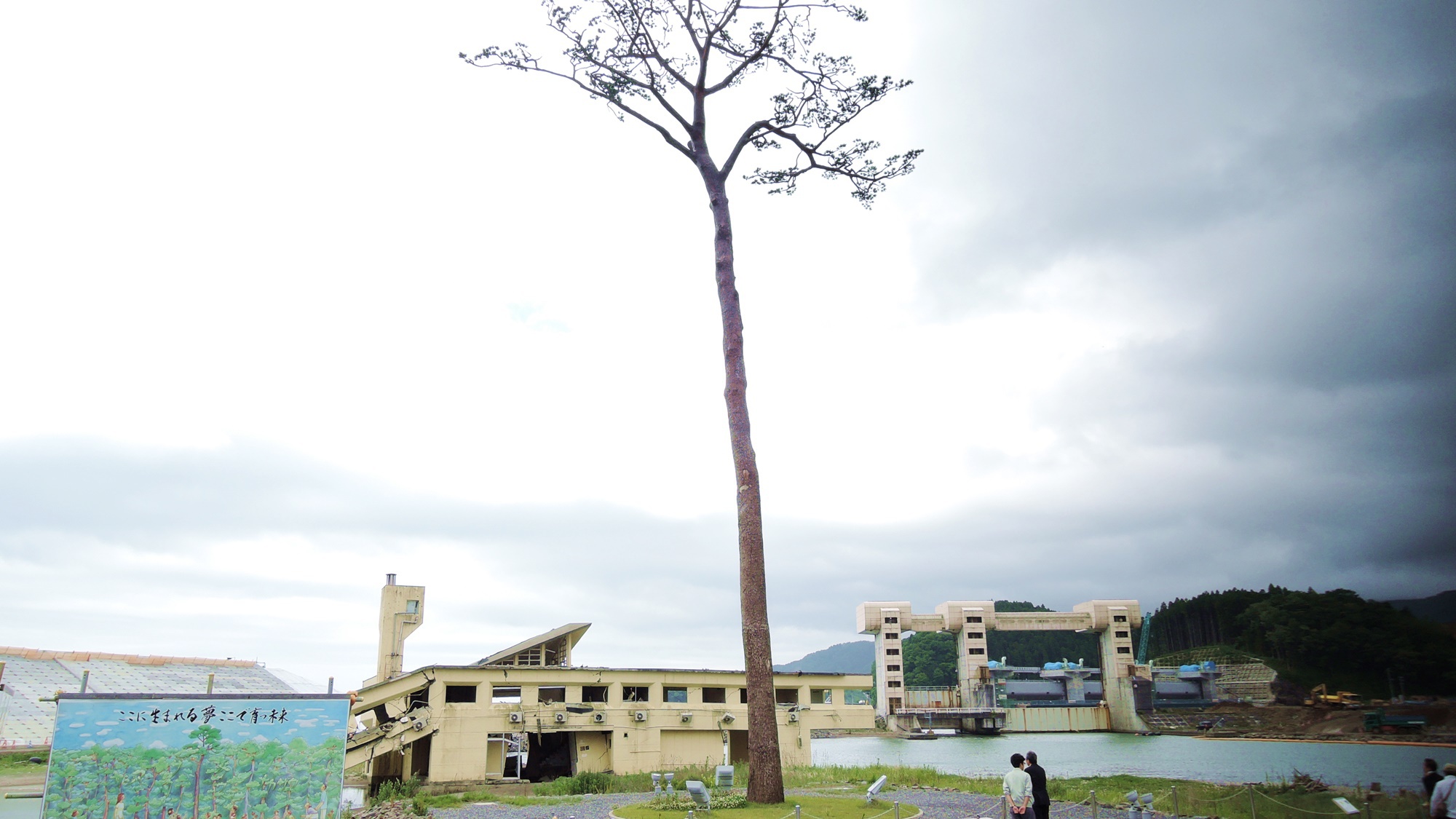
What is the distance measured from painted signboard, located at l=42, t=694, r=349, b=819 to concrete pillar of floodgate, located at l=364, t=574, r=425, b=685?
2269 cm

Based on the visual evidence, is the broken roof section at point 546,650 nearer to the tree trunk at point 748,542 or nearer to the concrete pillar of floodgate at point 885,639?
the tree trunk at point 748,542

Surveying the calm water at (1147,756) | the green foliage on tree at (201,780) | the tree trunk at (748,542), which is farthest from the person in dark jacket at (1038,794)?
the calm water at (1147,756)

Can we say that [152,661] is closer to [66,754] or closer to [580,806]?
[580,806]

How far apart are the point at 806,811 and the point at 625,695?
18940 millimetres

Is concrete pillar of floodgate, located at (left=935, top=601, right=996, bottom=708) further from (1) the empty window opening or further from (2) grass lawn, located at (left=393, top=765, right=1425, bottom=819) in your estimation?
(1) the empty window opening

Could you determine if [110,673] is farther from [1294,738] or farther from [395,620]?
[1294,738]

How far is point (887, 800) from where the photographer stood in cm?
1503

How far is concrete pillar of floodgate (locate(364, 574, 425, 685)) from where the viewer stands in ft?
103

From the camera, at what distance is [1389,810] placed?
13141mm

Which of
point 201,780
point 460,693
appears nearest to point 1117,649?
point 460,693

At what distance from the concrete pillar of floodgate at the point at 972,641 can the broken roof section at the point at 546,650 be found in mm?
65720

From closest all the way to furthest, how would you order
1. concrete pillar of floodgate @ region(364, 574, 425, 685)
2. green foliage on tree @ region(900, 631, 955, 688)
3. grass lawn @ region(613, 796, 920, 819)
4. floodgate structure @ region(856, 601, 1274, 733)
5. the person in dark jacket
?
the person in dark jacket → grass lawn @ region(613, 796, 920, 819) → concrete pillar of floodgate @ region(364, 574, 425, 685) → floodgate structure @ region(856, 601, 1274, 733) → green foliage on tree @ region(900, 631, 955, 688)

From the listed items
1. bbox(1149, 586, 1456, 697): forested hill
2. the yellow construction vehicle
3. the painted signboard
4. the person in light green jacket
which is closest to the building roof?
the painted signboard

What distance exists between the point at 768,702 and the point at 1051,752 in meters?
60.8
